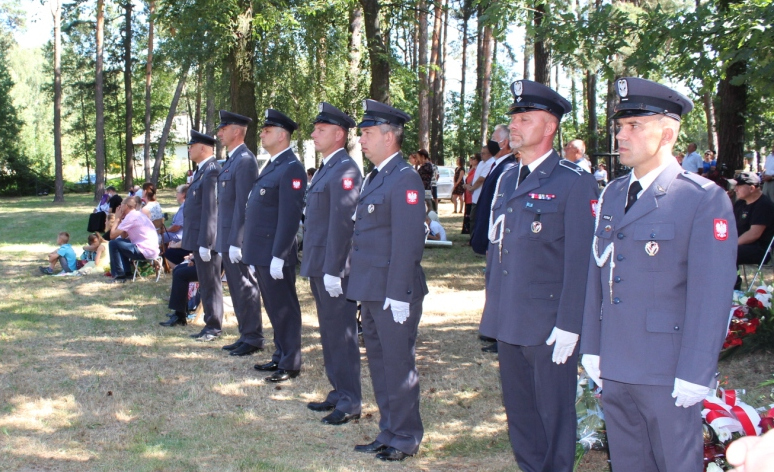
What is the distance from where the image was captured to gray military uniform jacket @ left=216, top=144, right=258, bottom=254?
7.30 metres

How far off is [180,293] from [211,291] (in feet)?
2.64

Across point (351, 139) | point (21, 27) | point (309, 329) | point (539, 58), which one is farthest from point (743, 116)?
point (21, 27)

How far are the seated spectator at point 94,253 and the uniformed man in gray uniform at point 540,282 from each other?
10571 mm

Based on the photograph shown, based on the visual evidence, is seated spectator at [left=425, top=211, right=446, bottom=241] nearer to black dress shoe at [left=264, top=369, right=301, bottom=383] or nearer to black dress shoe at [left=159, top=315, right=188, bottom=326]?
black dress shoe at [left=159, top=315, right=188, bottom=326]

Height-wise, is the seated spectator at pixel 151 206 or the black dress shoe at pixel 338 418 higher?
the seated spectator at pixel 151 206

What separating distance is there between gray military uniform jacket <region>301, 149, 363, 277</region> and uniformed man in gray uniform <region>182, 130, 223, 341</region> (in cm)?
256

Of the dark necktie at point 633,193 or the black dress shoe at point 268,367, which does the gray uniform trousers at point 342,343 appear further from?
the dark necktie at point 633,193

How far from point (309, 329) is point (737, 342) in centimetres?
449

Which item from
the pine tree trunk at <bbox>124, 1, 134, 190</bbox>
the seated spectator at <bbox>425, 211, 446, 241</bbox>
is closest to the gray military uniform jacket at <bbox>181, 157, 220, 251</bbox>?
the seated spectator at <bbox>425, 211, 446, 241</bbox>

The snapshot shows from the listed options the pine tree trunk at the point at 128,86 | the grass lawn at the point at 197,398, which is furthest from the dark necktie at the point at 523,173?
the pine tree trunk at the point at 128,86

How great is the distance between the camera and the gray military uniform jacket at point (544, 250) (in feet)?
13.0

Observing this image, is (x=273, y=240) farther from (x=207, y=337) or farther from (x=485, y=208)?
(x=207, y=337)

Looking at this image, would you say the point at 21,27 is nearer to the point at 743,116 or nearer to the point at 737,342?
the point at 743,116

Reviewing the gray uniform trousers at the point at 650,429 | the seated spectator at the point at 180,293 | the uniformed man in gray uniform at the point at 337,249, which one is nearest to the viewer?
the gray uniform trousers at the point at 650,429
